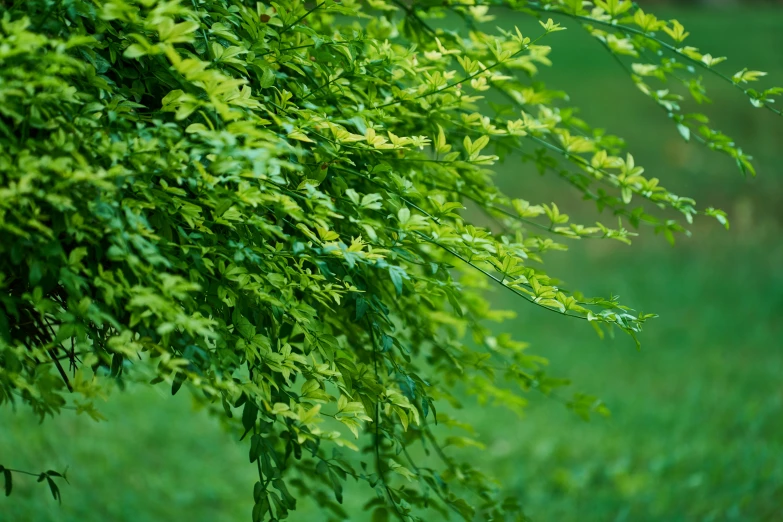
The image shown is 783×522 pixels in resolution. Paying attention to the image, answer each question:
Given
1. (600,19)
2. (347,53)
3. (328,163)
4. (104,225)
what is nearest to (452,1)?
(600,19)

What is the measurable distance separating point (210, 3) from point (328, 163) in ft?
1.57

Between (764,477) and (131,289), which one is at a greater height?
(131,289)

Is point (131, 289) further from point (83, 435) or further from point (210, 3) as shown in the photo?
point (83, 435)

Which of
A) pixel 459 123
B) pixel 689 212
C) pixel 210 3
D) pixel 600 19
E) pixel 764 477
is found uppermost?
pixel 210 3

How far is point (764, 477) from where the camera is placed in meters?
4.76

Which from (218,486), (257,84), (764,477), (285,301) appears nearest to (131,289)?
(285,301)

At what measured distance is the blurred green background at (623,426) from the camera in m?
4.73

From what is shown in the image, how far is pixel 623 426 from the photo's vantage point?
577 cm

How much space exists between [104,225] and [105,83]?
0.35 metres

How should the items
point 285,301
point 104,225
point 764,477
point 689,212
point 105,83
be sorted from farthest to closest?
1. point 764,477
2. point 689,212
3. point 285,301
4. point 105,83
5. point 104,225

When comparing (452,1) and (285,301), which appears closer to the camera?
(285,301)

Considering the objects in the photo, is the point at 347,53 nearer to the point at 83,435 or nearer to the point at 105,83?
the point at 105,83

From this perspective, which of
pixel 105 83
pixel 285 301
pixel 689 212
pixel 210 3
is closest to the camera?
pixel 105 83

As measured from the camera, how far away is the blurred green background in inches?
186
